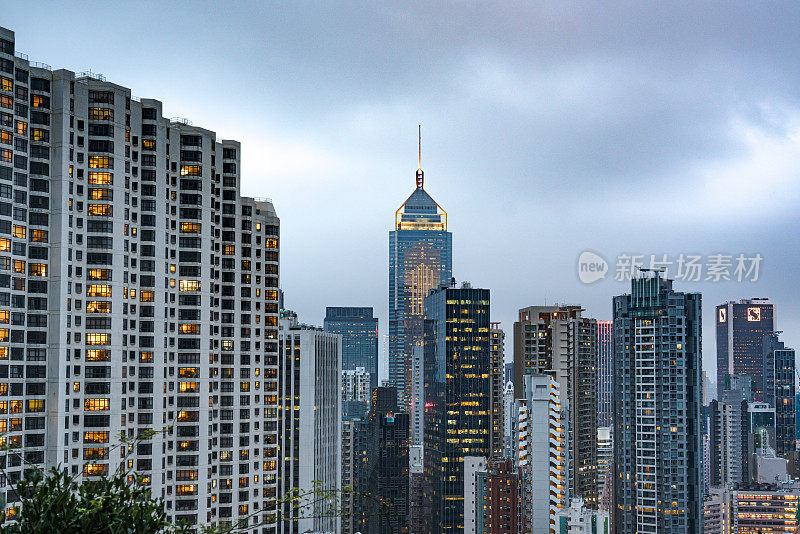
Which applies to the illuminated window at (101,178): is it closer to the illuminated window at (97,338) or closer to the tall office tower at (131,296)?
the tall office tower at (131,296)

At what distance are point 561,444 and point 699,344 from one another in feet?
115

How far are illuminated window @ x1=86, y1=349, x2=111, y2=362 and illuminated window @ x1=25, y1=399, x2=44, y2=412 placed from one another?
4518 millimetres

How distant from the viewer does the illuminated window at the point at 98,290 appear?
5775 centimetres

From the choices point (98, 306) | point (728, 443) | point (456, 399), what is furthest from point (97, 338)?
point (728, 443)

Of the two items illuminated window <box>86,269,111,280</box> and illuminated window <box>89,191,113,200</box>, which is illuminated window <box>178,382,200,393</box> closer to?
illuminated window <box>86,269,111,280</box>

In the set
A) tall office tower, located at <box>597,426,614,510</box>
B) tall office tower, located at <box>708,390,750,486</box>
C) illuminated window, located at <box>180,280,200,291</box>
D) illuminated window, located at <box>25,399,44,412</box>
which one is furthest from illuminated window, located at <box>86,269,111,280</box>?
tall office tower, located at <box>708,390,750,486</box>

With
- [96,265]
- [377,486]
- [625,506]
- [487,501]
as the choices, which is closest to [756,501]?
[625,506]

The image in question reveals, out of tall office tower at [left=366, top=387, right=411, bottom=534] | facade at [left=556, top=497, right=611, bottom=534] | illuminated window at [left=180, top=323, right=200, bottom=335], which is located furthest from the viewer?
tall office tower at [left=366, top=387, right=411, bottom=534]

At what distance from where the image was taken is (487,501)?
128 metres

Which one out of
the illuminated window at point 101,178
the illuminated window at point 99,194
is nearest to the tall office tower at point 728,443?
the illuminated window at point 99,194

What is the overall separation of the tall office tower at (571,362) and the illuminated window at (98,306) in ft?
349

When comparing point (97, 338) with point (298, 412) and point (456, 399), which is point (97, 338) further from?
point (456, 399)

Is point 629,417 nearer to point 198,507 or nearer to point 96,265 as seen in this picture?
point 198,507

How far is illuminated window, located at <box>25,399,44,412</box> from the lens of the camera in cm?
5419
